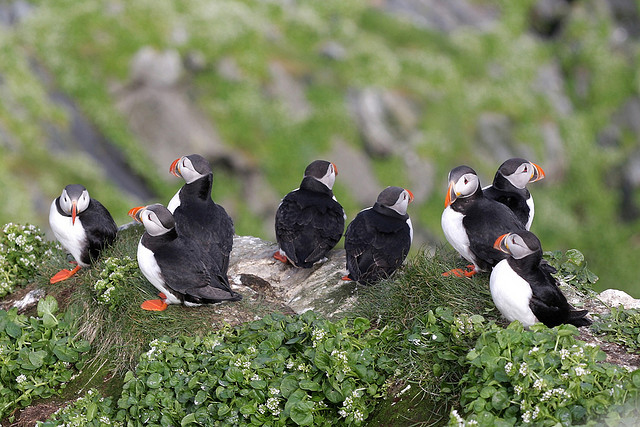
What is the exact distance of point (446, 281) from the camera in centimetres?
468

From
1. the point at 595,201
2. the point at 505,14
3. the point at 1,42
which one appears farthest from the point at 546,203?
the point at 1,42

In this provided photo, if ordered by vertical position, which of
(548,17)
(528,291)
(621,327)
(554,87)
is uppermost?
(548,17)

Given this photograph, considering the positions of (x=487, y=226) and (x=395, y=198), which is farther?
(x=395, y=198)

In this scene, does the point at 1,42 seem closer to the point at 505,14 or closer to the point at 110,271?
the point at 110,271

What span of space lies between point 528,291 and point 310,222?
2149mm

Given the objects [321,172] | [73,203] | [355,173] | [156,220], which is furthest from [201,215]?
[355,173]

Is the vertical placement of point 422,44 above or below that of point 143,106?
above

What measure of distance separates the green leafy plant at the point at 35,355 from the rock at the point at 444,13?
14.5 m

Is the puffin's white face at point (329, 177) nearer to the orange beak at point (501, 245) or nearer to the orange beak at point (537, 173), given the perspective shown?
the orange beak at point (537, 173)

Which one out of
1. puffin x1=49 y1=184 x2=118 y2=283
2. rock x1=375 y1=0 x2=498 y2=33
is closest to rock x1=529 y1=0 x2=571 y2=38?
rock x1=375 y1=0 x2=498 y2=33

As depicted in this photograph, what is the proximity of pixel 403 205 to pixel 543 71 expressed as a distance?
48.9 feet

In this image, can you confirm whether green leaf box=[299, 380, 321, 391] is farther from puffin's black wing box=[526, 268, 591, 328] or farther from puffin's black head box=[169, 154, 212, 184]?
puffin's black head box=[169, 154, 212, 184]

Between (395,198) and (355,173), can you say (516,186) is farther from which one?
(355,173)

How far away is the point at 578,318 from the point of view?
13.3ft
